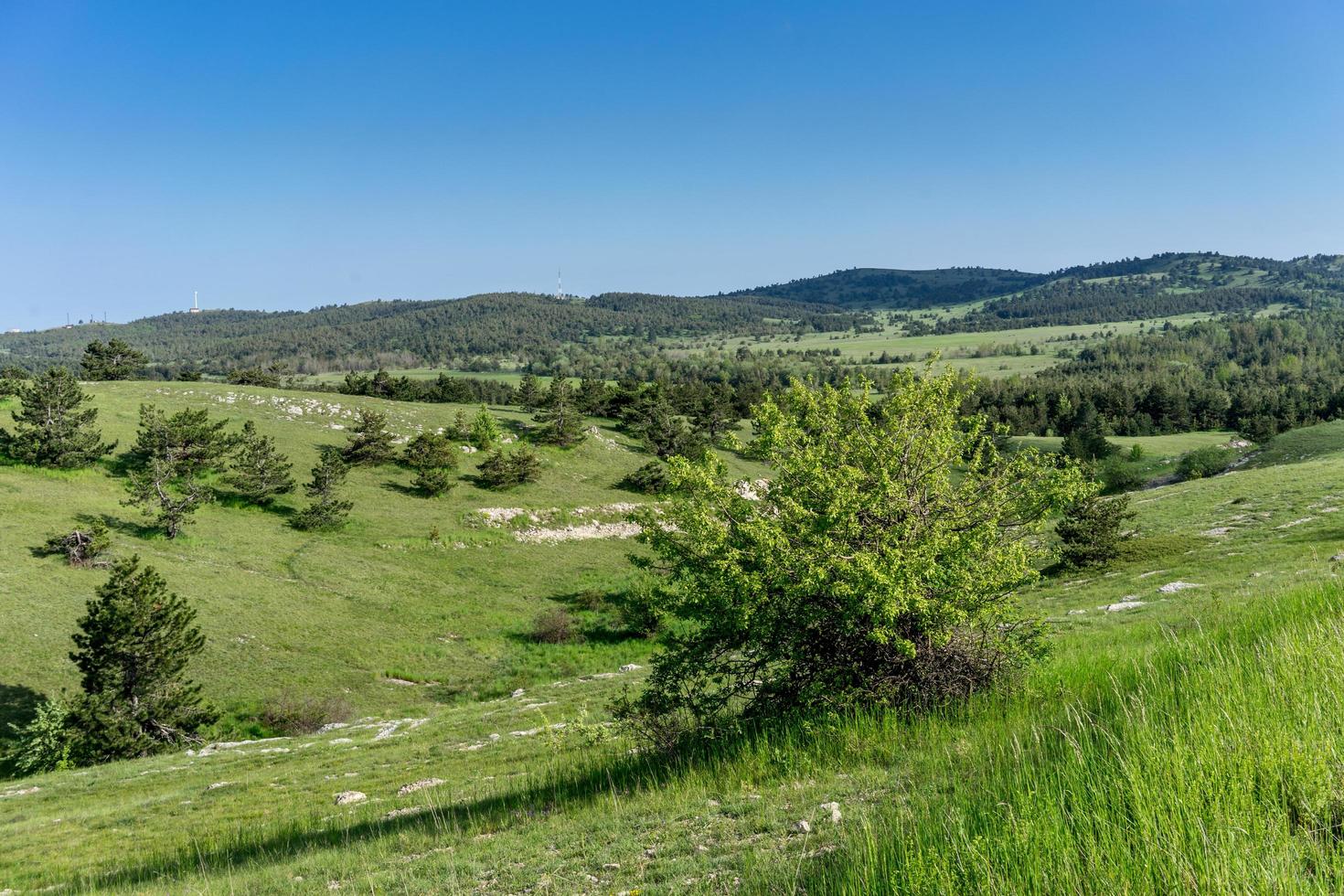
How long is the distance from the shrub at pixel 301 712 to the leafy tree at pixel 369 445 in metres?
33.7

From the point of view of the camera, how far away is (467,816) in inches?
378

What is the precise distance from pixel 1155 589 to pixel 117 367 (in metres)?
97.9

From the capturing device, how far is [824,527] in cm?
930

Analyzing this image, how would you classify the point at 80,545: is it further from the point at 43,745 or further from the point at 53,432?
the point at 43,745

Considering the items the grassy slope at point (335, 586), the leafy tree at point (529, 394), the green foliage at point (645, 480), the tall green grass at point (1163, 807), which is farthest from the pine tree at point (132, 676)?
the leafy tree at point (529, 394)

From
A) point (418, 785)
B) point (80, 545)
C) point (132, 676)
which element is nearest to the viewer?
point (418, 785)

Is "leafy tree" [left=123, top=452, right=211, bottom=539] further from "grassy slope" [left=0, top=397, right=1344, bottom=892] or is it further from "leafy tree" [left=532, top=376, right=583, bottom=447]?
"leafy tree" [left=532, top=376, right=583, bottom=447]

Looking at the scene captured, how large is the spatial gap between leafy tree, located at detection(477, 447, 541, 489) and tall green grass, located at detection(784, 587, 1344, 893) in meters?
56.8

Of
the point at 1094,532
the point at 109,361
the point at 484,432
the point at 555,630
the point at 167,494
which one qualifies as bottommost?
the point at 555,630

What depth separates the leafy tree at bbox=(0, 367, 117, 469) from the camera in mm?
43094

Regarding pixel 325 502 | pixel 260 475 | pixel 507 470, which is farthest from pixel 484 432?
pixel 260 475

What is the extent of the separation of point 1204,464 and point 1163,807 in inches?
3453

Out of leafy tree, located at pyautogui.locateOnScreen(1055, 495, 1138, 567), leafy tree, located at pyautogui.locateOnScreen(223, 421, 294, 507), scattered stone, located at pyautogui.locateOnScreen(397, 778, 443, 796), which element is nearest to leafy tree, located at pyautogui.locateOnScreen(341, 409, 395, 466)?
leafy tree, located at pyautogui.locateOnScreen(223, 421, 294, 507)

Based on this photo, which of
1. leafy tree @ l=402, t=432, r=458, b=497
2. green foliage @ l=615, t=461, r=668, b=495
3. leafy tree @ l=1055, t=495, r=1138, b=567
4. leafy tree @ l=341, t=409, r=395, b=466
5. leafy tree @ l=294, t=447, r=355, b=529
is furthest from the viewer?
green foliage @ l=615, t=461, r=668, b=495
